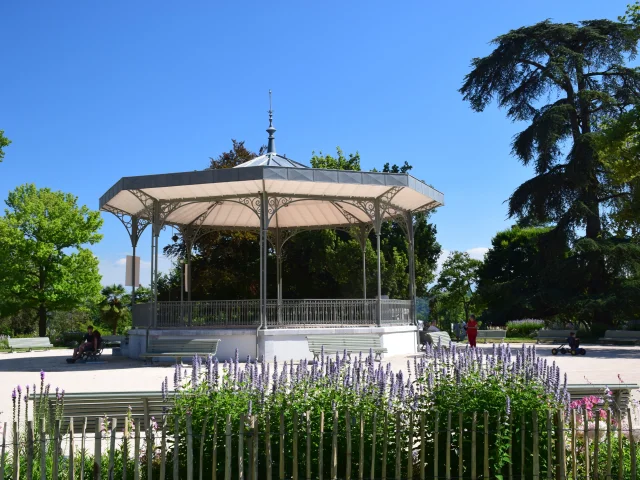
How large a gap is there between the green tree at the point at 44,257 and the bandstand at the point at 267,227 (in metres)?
17.3

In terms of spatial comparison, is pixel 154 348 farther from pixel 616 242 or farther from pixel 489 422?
pixel 616 242

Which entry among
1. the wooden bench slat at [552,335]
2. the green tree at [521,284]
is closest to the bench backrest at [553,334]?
the wooden bench slat at [552,335]

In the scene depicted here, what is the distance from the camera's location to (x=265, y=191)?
1958 cm

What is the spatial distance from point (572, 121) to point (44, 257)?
3011cm

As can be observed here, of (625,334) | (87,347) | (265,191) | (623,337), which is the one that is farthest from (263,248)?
(623,337)

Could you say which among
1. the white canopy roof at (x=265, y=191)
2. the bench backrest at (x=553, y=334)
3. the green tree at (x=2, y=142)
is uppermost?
the green tree at (x=2, y=142)

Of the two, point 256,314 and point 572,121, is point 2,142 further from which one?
point 572,121

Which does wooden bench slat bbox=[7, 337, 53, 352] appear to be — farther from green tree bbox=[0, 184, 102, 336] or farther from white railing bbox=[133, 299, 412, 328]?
white railing bbox=[133, 299, 412, 328]

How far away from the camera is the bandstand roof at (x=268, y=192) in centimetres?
1830

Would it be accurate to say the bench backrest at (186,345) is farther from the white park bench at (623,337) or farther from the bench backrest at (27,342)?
the white park bench at (623,337)

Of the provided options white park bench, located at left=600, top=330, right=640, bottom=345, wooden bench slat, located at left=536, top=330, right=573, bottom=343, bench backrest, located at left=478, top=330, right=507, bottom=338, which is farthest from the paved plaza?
bench backrest, located at left=478, top=330, right=507, bottom=338

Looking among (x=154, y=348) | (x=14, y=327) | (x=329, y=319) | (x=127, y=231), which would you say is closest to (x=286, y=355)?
(x=329, y=319)

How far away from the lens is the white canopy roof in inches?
720

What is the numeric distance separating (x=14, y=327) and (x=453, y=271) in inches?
1269
